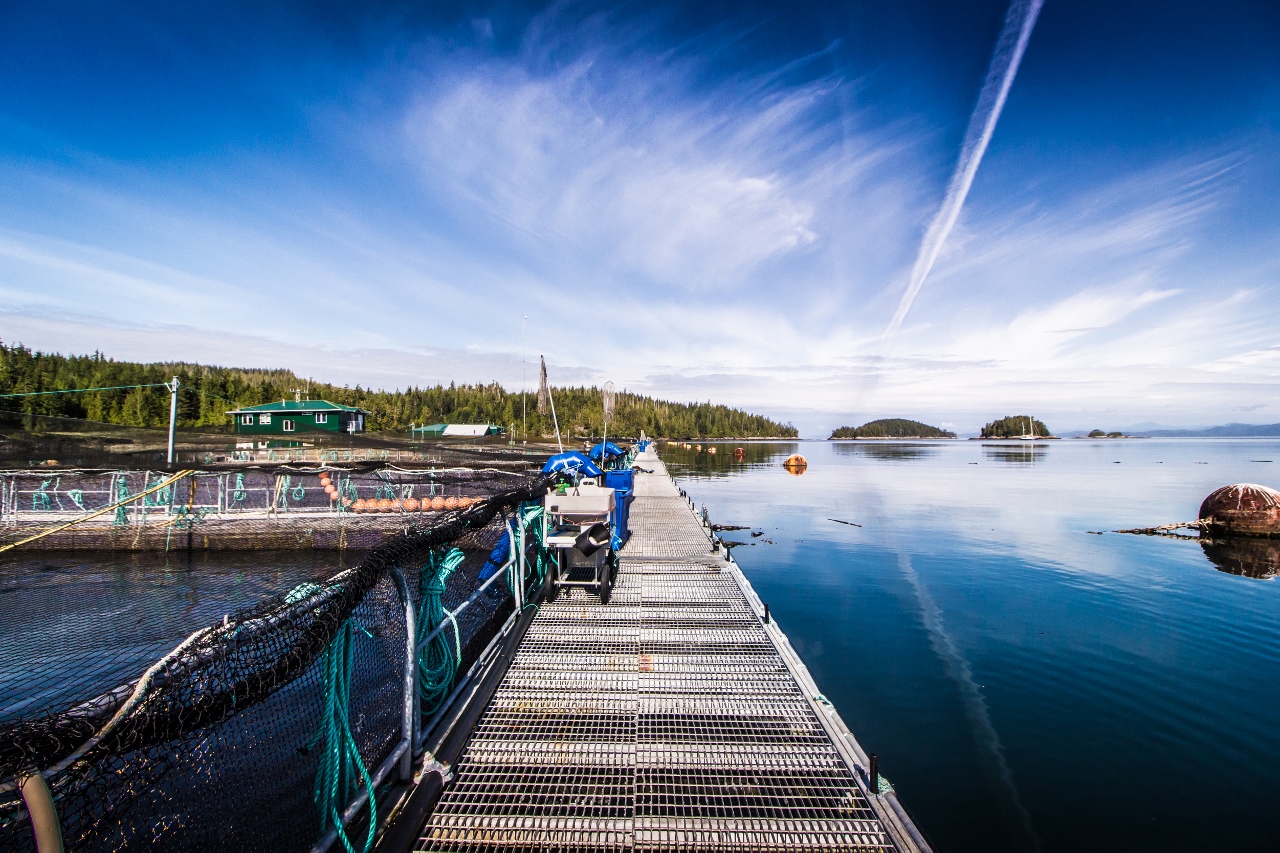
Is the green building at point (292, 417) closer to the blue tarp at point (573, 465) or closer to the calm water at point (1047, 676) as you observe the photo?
the calm water at point (1047, 676)

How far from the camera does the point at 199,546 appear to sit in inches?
569

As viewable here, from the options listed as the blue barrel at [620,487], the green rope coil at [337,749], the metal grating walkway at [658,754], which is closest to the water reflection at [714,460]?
the blue barrel at [620,487]

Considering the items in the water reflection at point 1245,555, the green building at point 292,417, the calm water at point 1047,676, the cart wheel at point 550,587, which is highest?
the green building at point 292,417

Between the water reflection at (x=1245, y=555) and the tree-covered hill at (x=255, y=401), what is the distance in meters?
36.9

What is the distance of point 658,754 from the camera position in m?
3.97

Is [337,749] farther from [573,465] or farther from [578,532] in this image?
[573,465]

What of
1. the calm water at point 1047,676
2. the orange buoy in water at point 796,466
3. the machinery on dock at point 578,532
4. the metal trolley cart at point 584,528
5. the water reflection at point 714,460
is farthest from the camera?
the orange buoy in water at point 796,466

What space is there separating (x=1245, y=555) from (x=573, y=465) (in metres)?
21.7

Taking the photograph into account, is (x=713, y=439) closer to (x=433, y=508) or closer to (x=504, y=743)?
(x=433, y=508)

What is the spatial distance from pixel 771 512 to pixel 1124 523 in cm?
1395

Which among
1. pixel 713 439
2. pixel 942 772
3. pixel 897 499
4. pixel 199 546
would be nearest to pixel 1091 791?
pixel 942 772

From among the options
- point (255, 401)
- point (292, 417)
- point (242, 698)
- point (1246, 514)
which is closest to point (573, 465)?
point (242, 698)

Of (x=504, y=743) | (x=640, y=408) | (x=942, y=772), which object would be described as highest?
(x=640, y=408)

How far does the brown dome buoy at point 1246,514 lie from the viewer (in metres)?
19.6
